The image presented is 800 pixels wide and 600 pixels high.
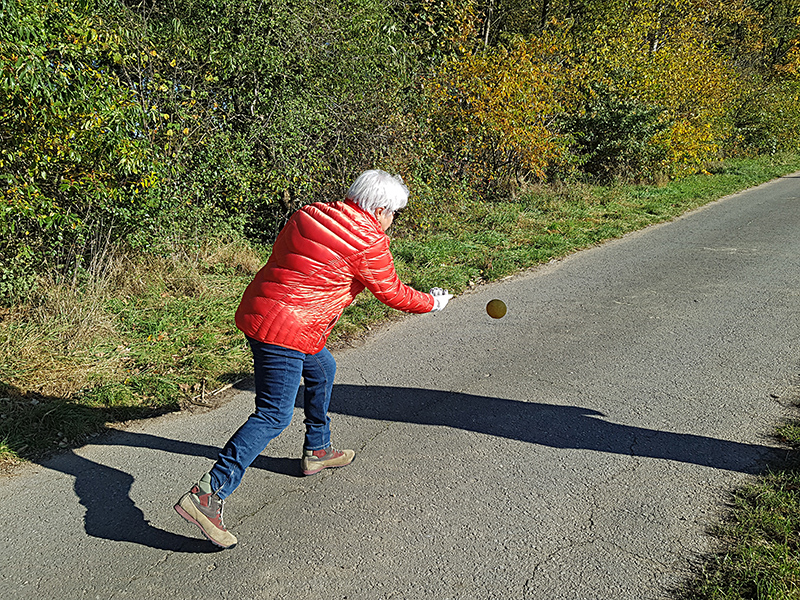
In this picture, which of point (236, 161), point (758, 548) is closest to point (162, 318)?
point (236, 161)

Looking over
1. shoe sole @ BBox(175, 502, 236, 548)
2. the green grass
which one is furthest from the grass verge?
the green grass

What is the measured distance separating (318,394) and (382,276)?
34.1 inches

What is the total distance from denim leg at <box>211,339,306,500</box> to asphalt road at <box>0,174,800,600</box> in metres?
0.35

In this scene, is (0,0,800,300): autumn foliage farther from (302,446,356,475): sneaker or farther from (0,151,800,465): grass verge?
(302,446,356,475): sneaker

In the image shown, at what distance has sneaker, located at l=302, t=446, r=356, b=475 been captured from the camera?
3689mm

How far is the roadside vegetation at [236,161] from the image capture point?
4.98 meters

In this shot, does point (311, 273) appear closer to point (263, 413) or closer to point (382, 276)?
point (382, 276)

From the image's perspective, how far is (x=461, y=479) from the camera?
3598 mm

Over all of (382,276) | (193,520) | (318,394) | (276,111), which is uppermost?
(276,111)

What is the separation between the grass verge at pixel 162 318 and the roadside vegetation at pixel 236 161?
2 cm

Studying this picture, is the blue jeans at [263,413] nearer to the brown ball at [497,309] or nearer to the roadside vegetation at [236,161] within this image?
the brown ball at [497,309]

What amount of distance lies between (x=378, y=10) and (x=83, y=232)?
19.9ft

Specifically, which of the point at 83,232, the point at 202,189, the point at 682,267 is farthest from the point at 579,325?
the point at 83,232

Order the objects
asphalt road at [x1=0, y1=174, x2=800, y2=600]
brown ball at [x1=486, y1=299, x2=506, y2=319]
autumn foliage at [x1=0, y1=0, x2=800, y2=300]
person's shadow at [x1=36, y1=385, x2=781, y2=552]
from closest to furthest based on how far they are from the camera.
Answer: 1. asphalt road at [x1=0, y1=174, x2=800, y2=600]
2. person's shadow at [x1=36, y1=385, x2=781, y2=552]
3. brown ball at [x1=486, y1=299, x2=506, y2=319]
4. autumn foliage at [x1=0, y1=0, x2=800, y2=300]
